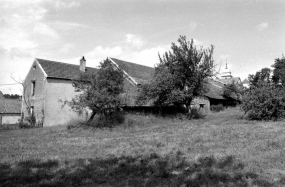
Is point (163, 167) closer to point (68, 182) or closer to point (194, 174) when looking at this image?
point (194, 174)

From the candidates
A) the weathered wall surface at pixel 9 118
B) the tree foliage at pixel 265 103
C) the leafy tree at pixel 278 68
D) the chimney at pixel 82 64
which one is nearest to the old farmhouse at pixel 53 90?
the chimney at pixel 82 64

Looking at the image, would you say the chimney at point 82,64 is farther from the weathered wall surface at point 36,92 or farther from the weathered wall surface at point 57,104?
the weathered wall surface at point 36,92

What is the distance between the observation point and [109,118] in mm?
19172

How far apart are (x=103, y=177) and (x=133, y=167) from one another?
1.02 m

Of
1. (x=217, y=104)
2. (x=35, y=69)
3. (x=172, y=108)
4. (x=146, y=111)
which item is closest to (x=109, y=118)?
(x=146, y=111)

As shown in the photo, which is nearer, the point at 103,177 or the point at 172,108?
the point at 103,177

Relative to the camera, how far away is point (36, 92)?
84.2ft

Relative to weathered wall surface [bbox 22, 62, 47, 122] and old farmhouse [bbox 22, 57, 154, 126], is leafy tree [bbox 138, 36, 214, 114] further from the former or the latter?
weathered wall surface [bbox 22, 62, 47, 122]

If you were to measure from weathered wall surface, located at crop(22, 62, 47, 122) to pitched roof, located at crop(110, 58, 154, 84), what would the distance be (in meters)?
9.14

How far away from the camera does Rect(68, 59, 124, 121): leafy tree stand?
17328 millimetres

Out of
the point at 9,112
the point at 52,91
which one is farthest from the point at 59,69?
the point at 9,112

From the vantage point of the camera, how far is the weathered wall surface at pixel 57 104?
24062 mm

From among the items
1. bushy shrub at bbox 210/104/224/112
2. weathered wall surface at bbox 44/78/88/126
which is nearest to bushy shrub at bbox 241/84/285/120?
bushy shrub at bbox 210/104/224/112

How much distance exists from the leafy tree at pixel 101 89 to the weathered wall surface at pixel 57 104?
6.35 m
